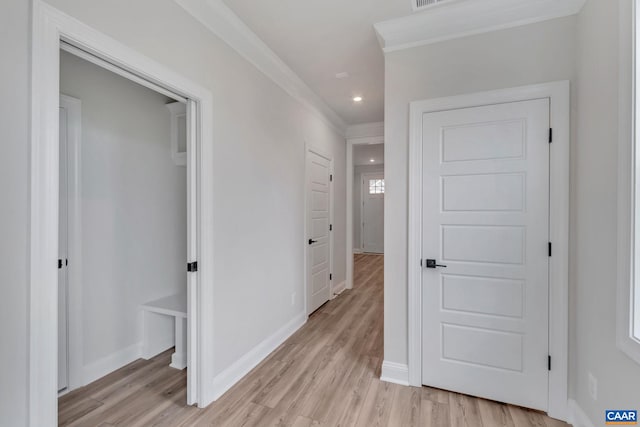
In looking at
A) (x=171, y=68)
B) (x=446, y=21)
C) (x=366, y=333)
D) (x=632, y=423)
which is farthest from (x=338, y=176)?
(x=632, y=423)

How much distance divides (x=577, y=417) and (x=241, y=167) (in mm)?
2794

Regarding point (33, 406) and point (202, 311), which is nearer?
point (33, 406)

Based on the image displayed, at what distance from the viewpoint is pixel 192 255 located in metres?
1.98

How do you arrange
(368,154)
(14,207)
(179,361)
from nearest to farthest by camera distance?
(14,207)
(179,361)
(368,154)

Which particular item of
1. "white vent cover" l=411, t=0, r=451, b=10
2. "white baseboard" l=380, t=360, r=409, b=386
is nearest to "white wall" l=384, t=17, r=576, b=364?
"white baseboard" l=380, t=360, r=409, b=386

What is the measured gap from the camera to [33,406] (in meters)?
1.12

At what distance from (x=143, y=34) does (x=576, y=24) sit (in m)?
2.60

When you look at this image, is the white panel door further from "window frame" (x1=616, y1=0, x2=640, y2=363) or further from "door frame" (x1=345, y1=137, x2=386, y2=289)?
"door frame" (x1=345, y1=137, x2=386, y2=289)

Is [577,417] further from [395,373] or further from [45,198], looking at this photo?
[45,198]

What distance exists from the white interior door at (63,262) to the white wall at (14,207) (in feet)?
4.06

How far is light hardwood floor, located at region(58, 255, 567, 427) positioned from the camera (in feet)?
6.08

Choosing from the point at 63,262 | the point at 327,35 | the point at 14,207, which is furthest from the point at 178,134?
the point at 14,207

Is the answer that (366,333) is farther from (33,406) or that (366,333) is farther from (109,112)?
(109,112)

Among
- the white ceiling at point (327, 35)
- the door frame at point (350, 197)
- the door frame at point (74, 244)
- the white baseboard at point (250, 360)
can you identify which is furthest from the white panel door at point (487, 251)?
the door frame at point (350, 197)
